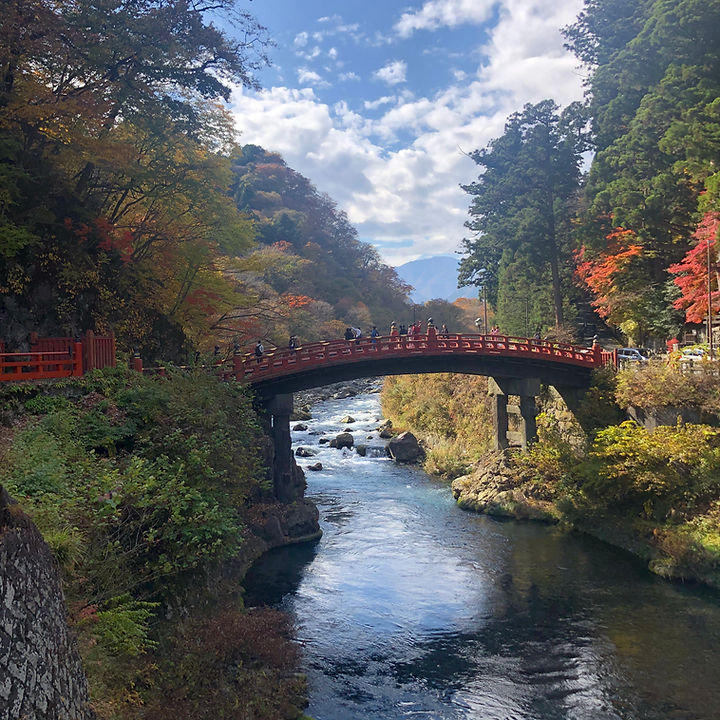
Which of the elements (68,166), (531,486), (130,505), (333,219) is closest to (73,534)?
(130,505)

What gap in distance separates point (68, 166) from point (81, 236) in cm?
380

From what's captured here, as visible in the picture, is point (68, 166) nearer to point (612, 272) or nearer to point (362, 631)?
point (362, 631)

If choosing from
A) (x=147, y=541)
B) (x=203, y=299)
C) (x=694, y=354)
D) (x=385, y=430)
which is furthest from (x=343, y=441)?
(x=147, y=541)

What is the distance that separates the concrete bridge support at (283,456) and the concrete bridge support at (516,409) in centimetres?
1189

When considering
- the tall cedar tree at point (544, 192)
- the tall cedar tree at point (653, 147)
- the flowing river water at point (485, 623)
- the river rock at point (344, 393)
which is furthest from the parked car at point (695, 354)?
the river rock at point (344, 393)

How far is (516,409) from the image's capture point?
32094 millimetres

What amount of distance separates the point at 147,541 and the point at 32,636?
16.3ft

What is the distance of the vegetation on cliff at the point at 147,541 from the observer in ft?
32.3

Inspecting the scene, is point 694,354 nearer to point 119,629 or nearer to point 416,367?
point 416,367

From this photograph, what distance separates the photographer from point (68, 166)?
82.4 ft

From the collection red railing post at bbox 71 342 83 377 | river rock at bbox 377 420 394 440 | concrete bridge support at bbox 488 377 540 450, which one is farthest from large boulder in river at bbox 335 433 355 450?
red railing post at bbox 71 342 83 377

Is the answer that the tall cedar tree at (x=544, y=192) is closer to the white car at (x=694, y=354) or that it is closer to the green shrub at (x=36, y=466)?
the white car at (x=694, y=354)

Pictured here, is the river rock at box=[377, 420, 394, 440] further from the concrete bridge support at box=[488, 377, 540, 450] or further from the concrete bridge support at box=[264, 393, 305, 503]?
the concrete bridge support at box=[264, 393, 305, 503]

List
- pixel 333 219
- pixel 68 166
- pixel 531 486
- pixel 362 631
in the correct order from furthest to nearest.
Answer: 1. pixel 333 219
2. pixel 531 486
3. pixel 68 166
4. pixel 362 631
